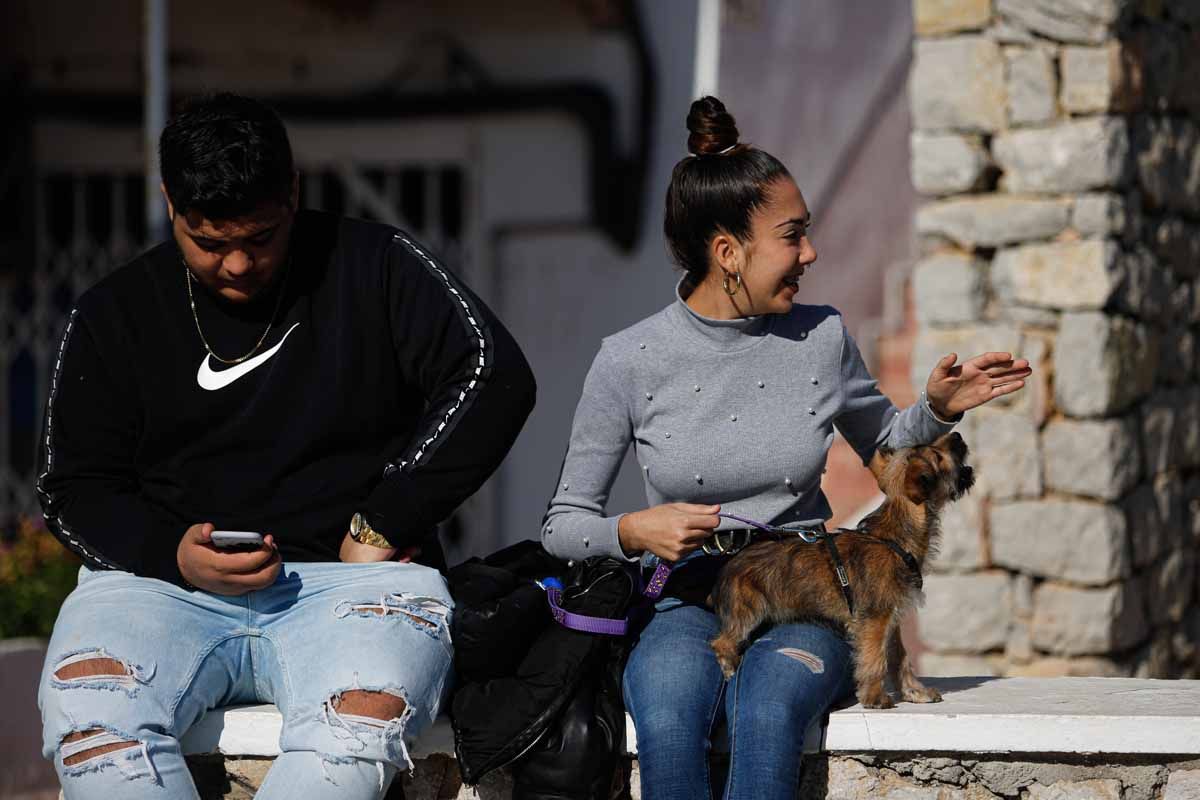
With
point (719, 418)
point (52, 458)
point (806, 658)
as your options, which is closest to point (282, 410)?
point (52, 458)

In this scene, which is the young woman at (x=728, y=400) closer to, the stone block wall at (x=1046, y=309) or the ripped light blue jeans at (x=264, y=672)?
the ripped light blue jeans at (x=264, y=672)

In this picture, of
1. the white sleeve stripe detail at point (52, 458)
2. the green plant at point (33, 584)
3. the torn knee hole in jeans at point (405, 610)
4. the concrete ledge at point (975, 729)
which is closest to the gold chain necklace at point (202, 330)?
the white sleeve stripe detail at point (52, 458)

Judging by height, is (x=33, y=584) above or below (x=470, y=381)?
below

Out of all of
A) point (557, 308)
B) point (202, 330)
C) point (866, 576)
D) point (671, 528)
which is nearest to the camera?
point (671, 528)

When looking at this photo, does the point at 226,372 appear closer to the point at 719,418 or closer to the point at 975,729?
the point at 719,418

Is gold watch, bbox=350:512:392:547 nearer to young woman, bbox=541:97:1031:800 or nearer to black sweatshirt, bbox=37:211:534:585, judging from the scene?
black sweatshirt, bbox=37:211:534:585

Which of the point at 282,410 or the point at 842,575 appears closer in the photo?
the point at 842,575

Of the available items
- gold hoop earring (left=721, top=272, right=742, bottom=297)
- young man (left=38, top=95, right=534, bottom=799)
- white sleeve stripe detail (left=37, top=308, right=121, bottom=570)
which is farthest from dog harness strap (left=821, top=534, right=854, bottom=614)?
white sleeve stripe detail (left=37, top=308, right=121, bottom=570)

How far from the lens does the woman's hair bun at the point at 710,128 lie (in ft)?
11.0

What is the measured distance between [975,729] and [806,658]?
0.38 metres

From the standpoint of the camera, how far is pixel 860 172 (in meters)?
8.73

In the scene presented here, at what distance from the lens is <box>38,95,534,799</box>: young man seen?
3027 millimetres

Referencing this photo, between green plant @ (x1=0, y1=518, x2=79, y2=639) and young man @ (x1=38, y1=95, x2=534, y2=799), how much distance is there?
2732mm

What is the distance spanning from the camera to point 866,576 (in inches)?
123
